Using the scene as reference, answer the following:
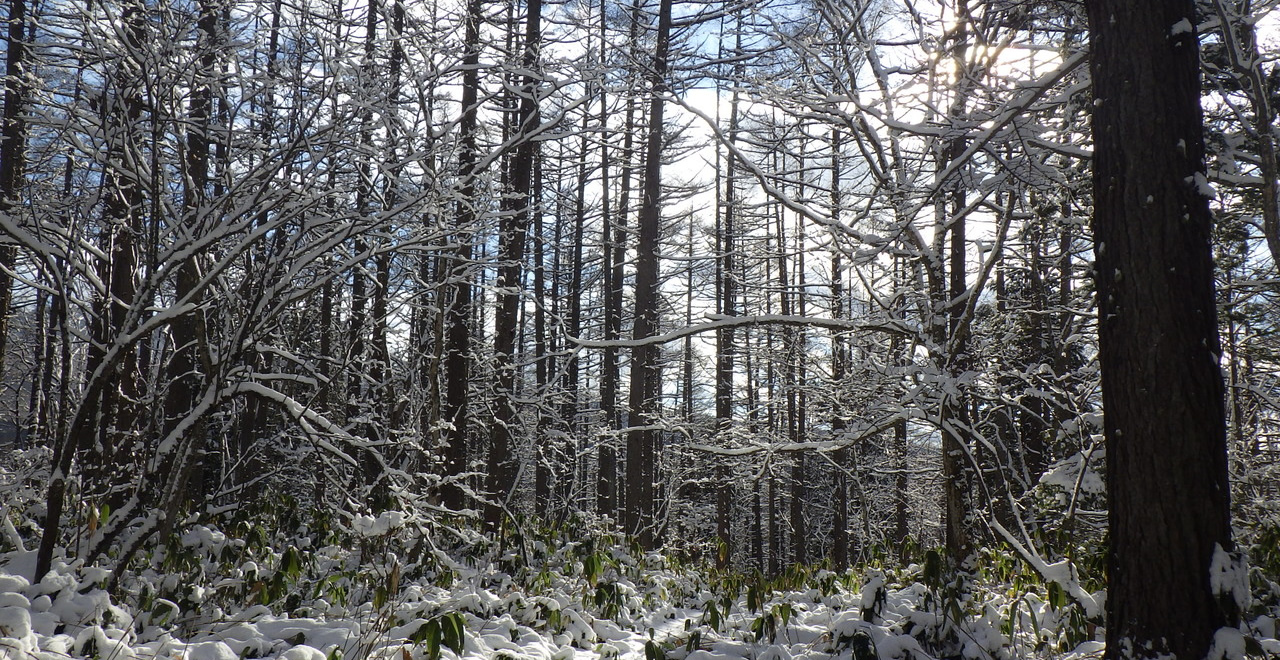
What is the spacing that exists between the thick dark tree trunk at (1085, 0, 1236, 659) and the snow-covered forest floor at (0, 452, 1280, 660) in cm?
31

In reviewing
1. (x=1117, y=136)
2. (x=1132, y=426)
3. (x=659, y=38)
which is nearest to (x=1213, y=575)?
(x=1132, y=426)

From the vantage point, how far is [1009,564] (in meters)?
5.54

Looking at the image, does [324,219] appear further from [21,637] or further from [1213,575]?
[1213,575]

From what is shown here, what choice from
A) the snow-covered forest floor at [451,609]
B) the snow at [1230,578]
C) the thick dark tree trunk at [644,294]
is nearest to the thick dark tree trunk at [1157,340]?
the snow at [1230,578]

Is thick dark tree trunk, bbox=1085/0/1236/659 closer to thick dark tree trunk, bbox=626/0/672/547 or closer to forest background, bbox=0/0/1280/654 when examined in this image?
forest background, bbox=0/0/1280/654

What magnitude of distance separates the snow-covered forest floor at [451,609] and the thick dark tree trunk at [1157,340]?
1.00ft

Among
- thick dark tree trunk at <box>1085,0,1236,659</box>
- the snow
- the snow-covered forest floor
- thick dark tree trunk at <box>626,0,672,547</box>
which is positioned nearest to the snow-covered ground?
the snow-covered forest floor

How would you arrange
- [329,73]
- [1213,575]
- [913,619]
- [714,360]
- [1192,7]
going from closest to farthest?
[1213,575], [1192,7], [913,619], [329,73], [714,360]

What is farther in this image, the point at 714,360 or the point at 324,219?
the point at 714,360

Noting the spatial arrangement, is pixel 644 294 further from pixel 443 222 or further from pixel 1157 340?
pixel 1157 340

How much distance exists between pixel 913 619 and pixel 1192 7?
146 inches

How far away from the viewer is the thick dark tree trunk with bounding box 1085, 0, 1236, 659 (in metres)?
2.74

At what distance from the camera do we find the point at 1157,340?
9.39 feet

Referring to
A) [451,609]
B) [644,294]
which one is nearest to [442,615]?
[451,609]
